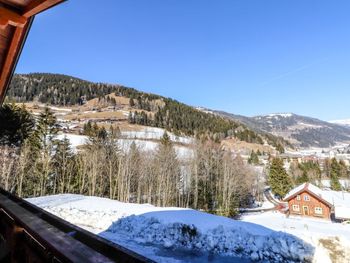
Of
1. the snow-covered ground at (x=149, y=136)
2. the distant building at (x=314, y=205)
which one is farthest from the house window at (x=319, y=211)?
the snow-covered ground at (x=149, y=136)

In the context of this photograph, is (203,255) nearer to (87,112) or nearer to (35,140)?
(35,140)

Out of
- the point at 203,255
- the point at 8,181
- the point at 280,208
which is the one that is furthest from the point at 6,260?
the point at 280,208

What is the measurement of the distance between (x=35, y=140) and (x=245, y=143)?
91.9 meters

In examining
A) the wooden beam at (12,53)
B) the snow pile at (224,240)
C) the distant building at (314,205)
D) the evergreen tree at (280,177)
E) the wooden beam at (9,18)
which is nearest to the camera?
the wooden beam at (9,18)

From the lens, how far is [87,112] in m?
108

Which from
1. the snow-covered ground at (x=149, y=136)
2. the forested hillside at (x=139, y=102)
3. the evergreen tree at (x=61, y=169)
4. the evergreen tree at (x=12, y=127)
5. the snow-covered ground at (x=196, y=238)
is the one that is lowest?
the snow-covered ground at (x=196, y=238)

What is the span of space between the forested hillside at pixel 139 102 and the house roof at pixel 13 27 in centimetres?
8223

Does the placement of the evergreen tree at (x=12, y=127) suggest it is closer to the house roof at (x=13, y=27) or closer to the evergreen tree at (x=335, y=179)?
the house roof at (x=13, y=27)

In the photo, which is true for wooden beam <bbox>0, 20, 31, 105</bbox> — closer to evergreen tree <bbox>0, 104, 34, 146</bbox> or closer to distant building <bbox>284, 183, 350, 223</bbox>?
evergreen tree <bbox>0, 104, 34, 146</bbox>

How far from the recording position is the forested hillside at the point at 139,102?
96625 millimetres

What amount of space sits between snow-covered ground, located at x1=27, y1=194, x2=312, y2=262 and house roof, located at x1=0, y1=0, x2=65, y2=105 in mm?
6671

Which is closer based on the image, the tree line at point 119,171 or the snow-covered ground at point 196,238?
the snow-covered ground at point 196,238

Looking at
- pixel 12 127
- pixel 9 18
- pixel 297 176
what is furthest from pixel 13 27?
pixel 297 176

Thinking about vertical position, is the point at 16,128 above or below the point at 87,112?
below
